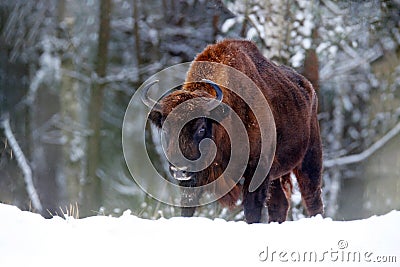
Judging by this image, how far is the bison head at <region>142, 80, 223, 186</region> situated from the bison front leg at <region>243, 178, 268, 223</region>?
44 centimetres

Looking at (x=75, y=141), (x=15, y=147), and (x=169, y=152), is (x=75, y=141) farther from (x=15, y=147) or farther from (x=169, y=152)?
(x=169, y=152)

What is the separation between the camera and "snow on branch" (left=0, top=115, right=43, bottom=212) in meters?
11.0

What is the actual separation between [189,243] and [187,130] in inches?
44.9

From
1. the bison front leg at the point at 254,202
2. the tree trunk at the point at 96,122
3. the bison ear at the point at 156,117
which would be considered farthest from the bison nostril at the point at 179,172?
the tree trunk at the point at 96,122

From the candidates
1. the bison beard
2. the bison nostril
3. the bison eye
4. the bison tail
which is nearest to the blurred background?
the bison tail

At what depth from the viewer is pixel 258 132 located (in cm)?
539

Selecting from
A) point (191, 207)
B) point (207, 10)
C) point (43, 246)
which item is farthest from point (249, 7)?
point (43, 246)

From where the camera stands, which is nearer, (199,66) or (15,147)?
(199,66)

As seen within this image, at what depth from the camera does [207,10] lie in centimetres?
953

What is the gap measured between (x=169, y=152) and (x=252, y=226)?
920mm

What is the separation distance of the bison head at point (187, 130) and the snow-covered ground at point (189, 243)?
0.52 metres

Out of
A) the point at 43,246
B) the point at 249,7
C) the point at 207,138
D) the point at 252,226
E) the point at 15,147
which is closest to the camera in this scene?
the point at 43,246

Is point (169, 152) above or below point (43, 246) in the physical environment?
above

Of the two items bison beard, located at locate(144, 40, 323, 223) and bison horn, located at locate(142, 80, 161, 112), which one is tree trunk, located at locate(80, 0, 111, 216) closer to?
bison beard, located at locate(144, 40, 323, 223)
